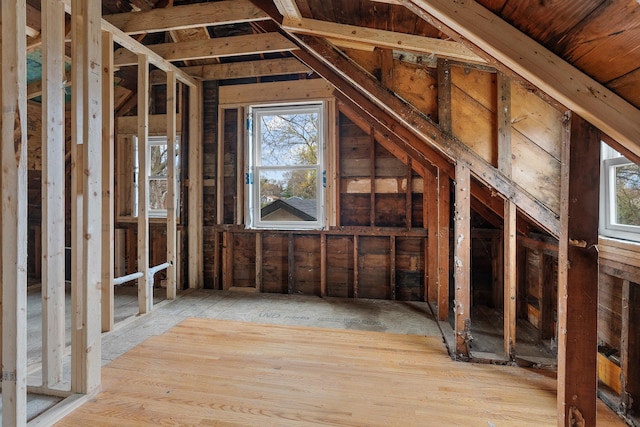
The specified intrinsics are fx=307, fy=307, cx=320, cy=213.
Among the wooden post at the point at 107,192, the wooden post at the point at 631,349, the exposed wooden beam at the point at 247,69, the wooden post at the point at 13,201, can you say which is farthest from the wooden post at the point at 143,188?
the wooden post at the point at 631,349

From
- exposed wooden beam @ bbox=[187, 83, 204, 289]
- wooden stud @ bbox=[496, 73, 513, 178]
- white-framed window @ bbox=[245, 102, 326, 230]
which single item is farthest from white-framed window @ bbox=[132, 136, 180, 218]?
wooden stud @ bbox=[496, 73, 513, 178]

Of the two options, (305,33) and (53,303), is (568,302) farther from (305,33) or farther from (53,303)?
(53,303)

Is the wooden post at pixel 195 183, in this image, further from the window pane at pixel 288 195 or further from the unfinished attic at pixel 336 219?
the window pane at pixel 288 195

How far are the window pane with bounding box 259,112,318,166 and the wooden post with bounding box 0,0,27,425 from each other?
2.61 meters

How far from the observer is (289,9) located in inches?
74.2

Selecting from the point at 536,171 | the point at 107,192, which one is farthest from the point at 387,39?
the point at 107,192

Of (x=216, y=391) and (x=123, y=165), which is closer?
(x=216, y=391)

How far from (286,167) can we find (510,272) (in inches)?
106

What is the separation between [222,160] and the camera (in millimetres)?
4105

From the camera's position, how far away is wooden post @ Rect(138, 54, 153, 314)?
123 inches

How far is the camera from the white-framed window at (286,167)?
3887 mm

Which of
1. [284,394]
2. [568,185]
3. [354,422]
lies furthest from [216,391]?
[568,185]

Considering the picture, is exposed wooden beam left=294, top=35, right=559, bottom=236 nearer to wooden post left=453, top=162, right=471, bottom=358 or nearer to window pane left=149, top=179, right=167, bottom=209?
wooden post left=453, top=162, right=471, bottom=358

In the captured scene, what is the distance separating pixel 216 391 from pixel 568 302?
189 cm
